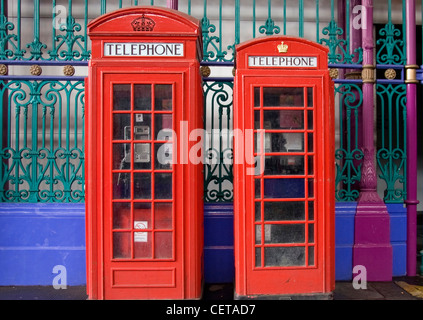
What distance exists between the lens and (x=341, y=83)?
15.9 ft

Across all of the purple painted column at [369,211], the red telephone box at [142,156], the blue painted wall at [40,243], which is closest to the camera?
the red telephone box at [142,156]

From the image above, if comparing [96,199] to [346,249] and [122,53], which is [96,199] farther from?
[346,249]

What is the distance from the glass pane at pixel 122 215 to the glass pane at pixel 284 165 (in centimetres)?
141

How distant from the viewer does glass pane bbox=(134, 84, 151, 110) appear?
358cm

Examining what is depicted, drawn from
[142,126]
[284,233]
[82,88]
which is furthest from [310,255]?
[82,88]

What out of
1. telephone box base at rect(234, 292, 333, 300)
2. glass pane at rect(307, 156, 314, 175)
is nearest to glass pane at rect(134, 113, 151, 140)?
glass pane at rect(307, 156, 314, 175)

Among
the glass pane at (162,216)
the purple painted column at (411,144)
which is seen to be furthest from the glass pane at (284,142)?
the purple painted column at (411,144)

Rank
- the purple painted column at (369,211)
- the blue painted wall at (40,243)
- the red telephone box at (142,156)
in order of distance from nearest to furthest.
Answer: the red telephone box at (142,156)
the blue painted wall at (40,243)
the purple painted column at (369,211)

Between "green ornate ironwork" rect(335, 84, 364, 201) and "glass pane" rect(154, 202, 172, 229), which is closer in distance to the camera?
"glass pane" rect(154, 202, 172, 229)

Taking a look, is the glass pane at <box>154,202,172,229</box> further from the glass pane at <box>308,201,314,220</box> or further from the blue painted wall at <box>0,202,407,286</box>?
the glass pane at <box>308,201,314,220</box>

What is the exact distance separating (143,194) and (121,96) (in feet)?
3.21

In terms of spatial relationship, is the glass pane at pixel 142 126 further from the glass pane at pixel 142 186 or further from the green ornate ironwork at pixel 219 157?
the green ornate ironwork at pixel 219 157

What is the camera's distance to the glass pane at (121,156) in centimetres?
360
